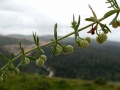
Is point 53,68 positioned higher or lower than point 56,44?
lower

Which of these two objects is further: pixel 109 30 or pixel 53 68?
pixel 53 68

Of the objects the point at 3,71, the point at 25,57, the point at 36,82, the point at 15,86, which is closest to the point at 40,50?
the point at 25,57

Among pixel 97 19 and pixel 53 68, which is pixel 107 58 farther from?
pixel 97 19

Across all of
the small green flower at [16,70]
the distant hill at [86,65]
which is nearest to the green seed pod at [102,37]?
the small green flower at [16,70]

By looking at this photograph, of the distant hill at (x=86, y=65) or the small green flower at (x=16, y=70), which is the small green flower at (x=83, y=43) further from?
the distant hill at (x=86, y=65)

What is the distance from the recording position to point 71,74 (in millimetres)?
123250

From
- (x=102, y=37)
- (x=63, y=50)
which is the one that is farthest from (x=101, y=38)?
(x=63, y=50)

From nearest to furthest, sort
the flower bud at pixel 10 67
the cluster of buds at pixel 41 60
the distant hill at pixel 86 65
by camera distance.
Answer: the flower bud at pixel 10 67 → the cluster of buds at pixel 41 60 → the distant hill at pixel 86 65

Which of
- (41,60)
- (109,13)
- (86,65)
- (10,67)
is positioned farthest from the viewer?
(86,65)

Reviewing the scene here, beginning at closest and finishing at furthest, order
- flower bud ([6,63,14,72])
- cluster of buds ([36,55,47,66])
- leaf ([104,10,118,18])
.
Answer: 1. leaf ([104,10,118,18])
2. flower bud ([6,63,14,72])
3. cluster of buds ([36,55,47,66])

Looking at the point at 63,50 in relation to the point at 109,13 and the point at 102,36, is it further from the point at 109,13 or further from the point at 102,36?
the point at 109,13

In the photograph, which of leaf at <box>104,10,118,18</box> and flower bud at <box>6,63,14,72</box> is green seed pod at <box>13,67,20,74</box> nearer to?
flower bud at <box>6,63,14,72</box>

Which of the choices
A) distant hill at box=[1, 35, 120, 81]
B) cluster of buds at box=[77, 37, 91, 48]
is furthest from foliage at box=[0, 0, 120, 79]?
distant hill at box=[1, 35, 120, 81]

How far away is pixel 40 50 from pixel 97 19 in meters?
0.40
